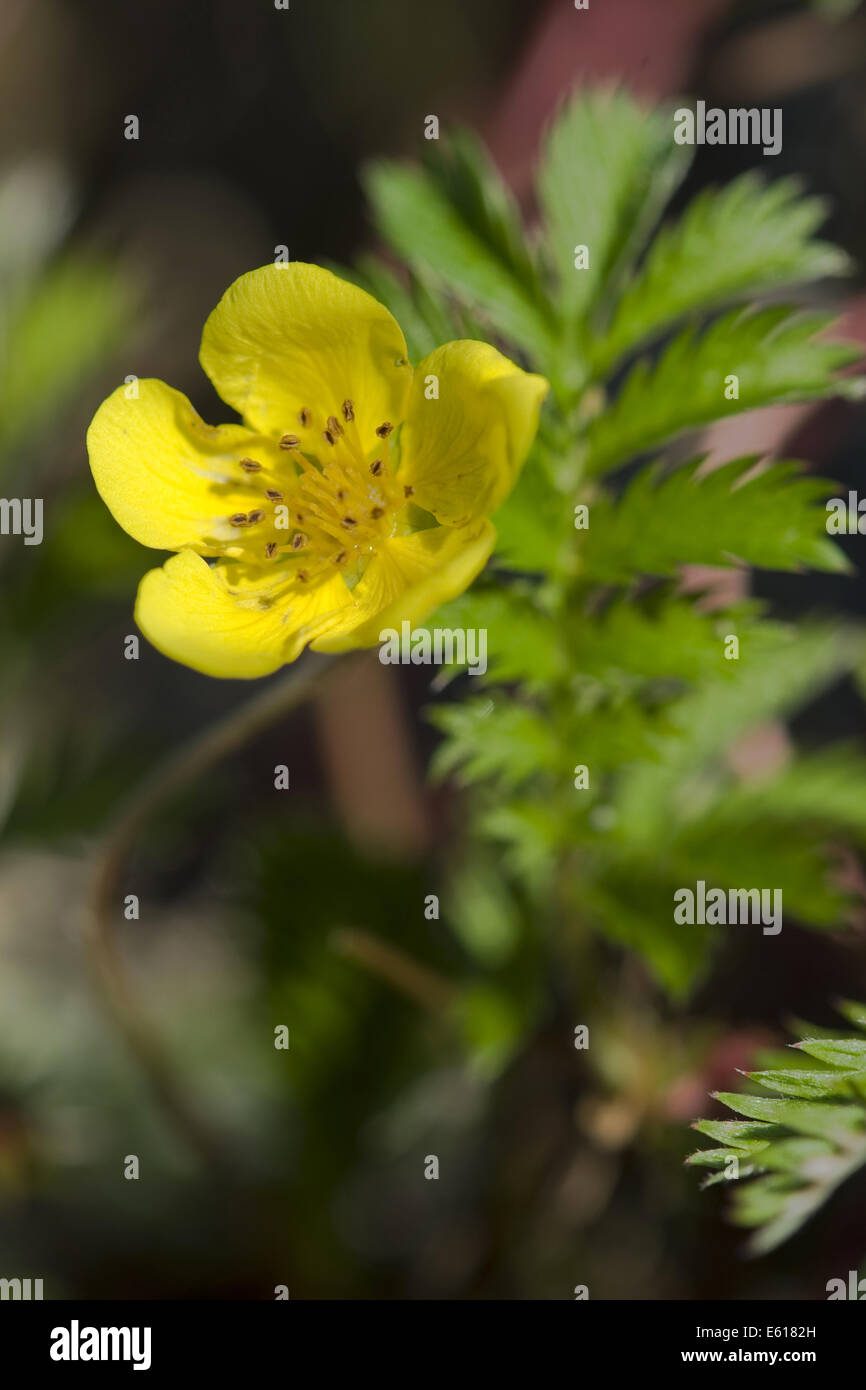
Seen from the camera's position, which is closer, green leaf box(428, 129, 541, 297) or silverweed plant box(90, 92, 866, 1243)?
silverweed plant box(90, 92, 866, 1243)

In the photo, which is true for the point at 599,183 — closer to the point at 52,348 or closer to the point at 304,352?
the point at 304,352

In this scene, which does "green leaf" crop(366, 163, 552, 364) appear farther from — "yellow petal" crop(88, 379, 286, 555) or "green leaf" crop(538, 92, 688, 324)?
"yellow petal" crop(88, 379, 286, 555)

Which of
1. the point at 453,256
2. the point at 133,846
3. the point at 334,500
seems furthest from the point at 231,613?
the point at 133,846

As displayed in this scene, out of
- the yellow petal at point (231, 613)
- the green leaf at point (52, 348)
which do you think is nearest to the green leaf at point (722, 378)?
the yellow petal at point (231, 613)

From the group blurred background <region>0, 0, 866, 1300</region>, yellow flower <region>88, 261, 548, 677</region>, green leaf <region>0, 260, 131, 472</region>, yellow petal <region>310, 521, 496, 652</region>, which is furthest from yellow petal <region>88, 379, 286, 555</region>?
green leaf <region>0, 260, 131, 472</region>

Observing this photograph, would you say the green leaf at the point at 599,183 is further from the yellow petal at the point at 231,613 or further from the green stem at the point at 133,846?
the green stem at the point at 133,846

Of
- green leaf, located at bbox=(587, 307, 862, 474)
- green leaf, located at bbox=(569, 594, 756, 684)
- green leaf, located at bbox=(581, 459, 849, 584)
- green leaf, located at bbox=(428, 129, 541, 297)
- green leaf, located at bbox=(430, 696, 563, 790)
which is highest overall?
green leaf, located at bbox=(428, 129, 541, 297)

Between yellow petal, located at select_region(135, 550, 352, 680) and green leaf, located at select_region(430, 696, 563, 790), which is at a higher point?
yellow petal, located at select_region(135, 550, 352, 680)
